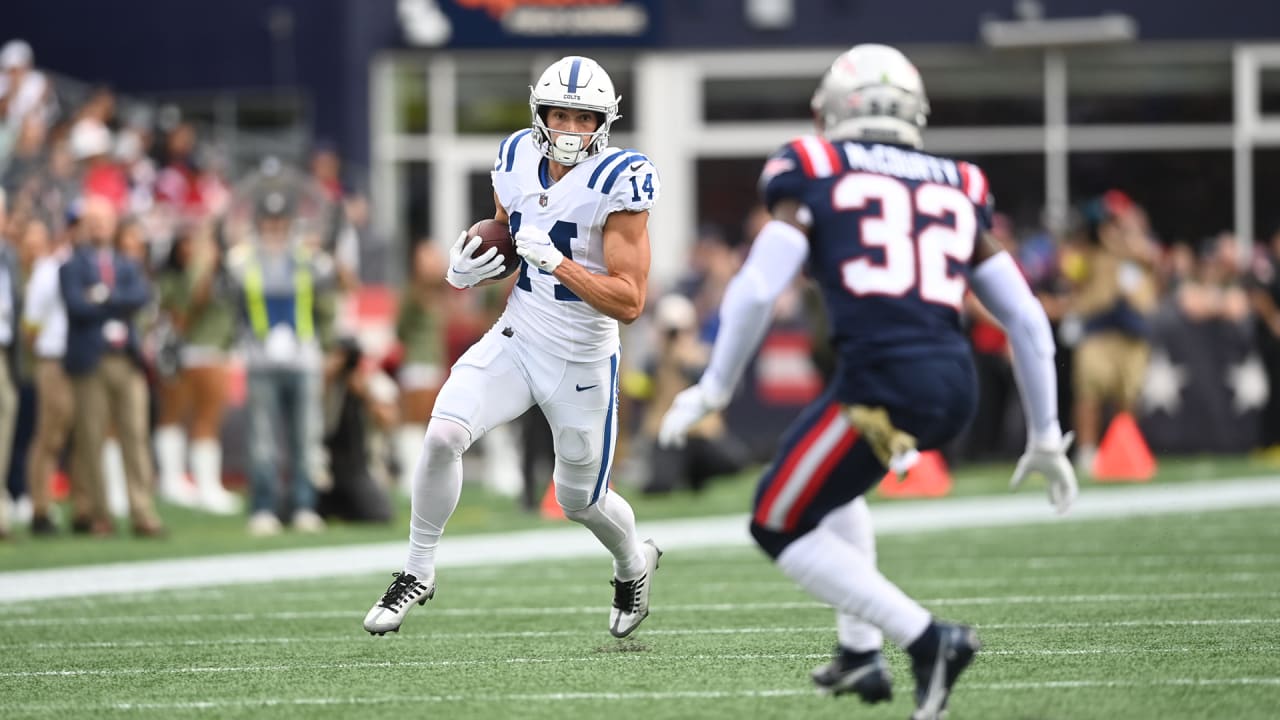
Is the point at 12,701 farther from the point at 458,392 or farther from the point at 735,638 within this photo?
the point at 735,638

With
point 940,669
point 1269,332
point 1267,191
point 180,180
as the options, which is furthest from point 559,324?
point 1267,191

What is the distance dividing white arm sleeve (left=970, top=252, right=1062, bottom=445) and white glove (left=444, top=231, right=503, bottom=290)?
6.11 ft

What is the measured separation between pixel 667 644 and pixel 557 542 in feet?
13.6

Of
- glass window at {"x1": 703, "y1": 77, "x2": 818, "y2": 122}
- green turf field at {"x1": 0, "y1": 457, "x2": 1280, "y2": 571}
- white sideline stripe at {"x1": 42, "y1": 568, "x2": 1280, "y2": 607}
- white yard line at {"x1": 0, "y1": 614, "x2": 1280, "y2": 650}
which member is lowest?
green turf field at {"x1": 0, "y1": 457, "x2": 1280, "y2": 571}

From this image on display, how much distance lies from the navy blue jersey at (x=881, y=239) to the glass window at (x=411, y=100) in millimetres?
17503

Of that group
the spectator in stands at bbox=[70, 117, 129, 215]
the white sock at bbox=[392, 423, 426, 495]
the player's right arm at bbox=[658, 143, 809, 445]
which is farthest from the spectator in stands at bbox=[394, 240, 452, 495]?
the player's right arm at bbox=[658, 143, 809, 445]

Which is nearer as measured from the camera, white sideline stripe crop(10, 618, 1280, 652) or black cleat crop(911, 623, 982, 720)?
black cleat crop(911, 623, 982, 720)

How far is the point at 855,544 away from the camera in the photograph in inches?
205

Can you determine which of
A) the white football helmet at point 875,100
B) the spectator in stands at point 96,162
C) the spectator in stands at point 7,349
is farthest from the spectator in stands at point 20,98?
the white football helmet at point 875,100

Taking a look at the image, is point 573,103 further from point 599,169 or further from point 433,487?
point 433,487

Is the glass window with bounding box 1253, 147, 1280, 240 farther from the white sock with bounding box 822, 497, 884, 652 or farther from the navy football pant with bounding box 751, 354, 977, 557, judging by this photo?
the navy football pant with bounding box 751, 354, 977, 557

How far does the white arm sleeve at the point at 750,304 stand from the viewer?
16.2 ft

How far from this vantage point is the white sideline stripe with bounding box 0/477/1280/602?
9398mm

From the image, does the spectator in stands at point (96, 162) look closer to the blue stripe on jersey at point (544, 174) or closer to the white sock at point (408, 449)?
the white sock at point (408, 449)
